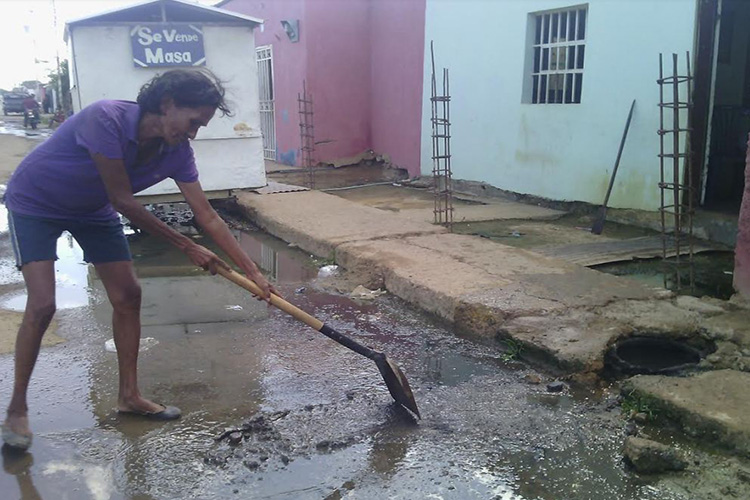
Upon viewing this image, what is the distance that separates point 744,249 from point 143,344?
3695 millimetres

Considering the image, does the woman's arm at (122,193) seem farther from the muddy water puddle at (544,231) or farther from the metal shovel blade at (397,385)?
the muddy water puddle at (544,231)

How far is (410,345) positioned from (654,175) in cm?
410

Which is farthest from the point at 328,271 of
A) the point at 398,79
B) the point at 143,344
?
the point at 398,79

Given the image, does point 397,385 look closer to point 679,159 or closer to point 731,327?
point 731,327

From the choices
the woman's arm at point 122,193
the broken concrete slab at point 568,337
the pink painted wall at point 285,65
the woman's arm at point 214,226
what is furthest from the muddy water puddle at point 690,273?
the pink painted wall at point 285,65

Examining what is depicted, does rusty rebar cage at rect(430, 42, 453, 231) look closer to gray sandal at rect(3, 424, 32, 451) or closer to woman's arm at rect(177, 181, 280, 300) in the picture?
woman's arm at rect(177, 181, 280, 300)

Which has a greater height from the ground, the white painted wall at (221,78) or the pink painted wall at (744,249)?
the white painted wall at (221,78)

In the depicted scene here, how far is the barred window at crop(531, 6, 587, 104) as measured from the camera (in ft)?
25.0

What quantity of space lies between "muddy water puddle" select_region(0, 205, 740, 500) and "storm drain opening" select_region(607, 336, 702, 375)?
54 cm

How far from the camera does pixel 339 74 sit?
12148 mm

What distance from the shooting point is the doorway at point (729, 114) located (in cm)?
670

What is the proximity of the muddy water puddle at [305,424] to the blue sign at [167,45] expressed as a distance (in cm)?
353

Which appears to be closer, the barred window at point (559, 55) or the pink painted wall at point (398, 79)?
the barred window at point (559, 55)

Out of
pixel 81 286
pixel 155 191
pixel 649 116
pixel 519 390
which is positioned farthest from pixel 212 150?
pixel 519 390
